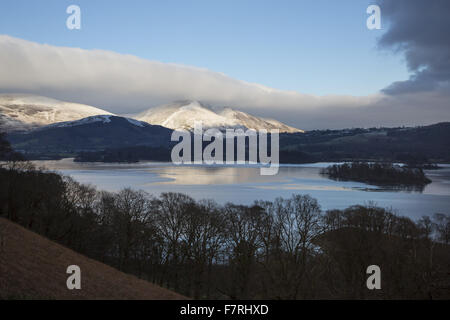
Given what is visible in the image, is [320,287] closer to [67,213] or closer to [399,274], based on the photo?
[399,274]

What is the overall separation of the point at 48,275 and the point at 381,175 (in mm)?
69055

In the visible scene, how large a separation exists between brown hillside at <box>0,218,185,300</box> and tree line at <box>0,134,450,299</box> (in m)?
3.03

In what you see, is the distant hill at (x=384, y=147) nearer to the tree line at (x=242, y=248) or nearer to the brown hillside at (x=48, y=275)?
the tree line at (x=242, y=248)

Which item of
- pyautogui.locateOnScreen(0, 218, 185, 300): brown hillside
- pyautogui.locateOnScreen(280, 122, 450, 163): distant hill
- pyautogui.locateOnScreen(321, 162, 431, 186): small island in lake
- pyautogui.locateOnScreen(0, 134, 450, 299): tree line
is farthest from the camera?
pyautogui.locateOnScreen(280, 122, 450, 163): distant hill

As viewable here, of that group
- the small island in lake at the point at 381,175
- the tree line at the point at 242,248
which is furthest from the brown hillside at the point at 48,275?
the small island in lake at the point at 381,175

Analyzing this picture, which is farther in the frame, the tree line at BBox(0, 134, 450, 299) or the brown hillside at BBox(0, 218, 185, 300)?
the tree line at BBox(0, 134, 450, 299)

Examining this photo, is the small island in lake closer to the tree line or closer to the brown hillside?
the tree line

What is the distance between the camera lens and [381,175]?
71312 mm

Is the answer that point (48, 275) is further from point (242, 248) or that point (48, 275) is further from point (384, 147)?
point (384, 147)

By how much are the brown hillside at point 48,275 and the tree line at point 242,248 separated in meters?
3.03

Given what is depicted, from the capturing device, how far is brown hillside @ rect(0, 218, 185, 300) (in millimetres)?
9872

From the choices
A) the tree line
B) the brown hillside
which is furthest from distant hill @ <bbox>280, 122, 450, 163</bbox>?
the brown hillside

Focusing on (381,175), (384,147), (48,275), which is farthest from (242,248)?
(384,147)
